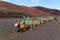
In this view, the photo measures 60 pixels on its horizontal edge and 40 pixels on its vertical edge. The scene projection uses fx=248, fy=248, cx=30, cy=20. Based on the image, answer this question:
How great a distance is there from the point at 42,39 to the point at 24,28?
7.40m

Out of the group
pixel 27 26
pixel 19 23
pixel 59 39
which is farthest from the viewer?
pixel 27 26

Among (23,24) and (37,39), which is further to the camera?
(23,24)

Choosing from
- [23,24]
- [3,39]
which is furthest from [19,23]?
[3,39]

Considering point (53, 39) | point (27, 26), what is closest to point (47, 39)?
point (53, 39)

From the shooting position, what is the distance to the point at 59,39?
1492 centimetres

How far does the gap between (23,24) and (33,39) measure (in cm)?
723

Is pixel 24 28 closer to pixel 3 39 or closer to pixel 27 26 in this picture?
pixel 27 26

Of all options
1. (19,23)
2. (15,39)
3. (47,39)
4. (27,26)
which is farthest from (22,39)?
(27,26)

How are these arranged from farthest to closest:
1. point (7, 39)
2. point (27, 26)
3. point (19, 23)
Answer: point (27, 26) < point (19, 23) < point (7, 39)

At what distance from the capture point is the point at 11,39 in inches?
626

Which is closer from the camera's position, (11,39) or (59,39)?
(59,39)

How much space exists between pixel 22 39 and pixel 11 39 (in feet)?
2.70

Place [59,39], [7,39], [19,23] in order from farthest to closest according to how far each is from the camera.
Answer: [19,23]
[7,39]
[59,39]

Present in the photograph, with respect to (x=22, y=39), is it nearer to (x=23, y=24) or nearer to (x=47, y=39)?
(x=47, y=39)
